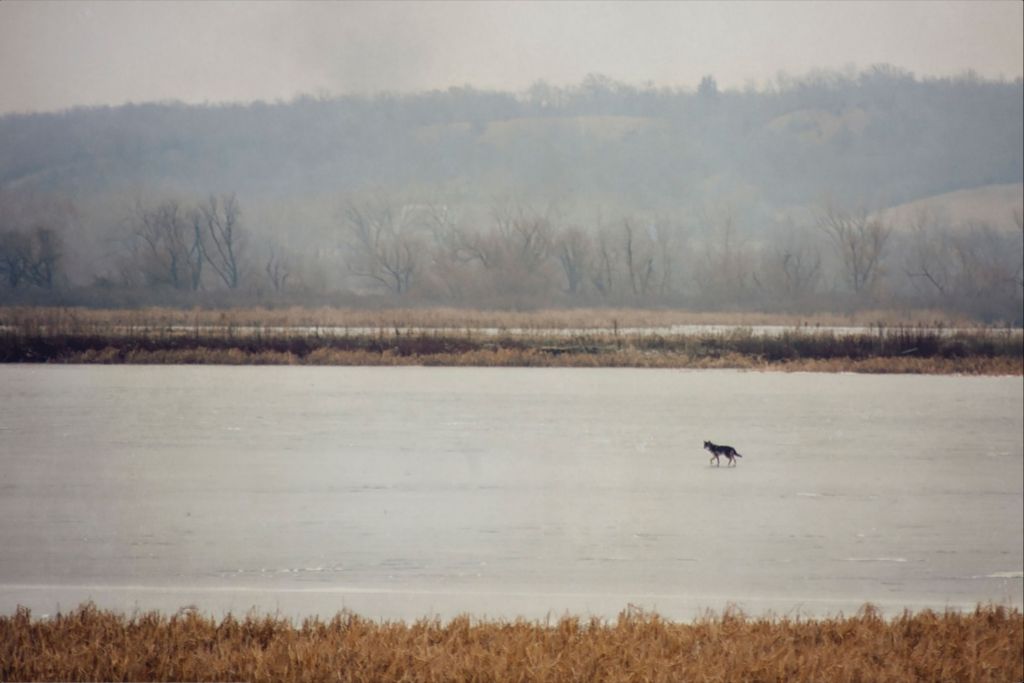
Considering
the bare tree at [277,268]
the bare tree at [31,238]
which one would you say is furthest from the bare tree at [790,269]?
the bare tree at [31,238]

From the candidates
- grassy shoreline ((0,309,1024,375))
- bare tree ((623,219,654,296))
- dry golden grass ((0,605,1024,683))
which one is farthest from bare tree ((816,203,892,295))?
dry golden grass ((0,605,1024,683))

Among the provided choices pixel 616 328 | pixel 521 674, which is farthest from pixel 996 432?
pixel 521 674

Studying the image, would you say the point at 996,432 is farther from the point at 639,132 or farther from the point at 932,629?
the point at 639,132

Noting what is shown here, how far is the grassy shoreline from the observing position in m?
4.16

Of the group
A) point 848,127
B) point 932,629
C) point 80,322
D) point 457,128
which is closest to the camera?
point 932,629

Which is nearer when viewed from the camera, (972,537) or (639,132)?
(639,132)

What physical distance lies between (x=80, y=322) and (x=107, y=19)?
127 cm

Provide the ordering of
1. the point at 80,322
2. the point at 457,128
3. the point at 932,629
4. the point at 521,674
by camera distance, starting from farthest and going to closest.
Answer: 1. the point at 457,128
2. the point at 80,322
3. the point at 932,629
4. the point at 521,674

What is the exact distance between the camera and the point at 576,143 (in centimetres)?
422

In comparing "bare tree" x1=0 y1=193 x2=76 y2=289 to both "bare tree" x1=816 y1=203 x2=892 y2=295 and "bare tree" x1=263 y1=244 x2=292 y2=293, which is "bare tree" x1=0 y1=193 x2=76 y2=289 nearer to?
"bare tree" x1=263 y1=244 x2=292 y2=293

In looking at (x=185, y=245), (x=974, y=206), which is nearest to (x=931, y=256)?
(x=974, y=206)

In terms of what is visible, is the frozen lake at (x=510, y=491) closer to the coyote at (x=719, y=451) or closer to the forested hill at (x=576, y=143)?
the coyote at (x=719, y=451)

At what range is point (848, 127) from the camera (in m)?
4.48

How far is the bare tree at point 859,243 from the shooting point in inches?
176
